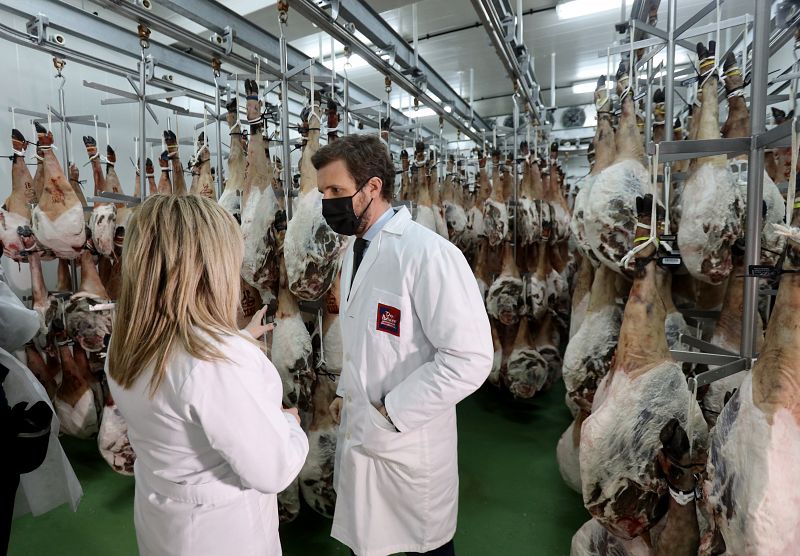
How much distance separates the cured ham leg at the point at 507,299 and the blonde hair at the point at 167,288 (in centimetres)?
320

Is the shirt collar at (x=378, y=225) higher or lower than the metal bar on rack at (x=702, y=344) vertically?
higher

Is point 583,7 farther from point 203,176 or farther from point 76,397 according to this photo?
point 76,397

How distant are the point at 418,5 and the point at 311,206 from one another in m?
3.38

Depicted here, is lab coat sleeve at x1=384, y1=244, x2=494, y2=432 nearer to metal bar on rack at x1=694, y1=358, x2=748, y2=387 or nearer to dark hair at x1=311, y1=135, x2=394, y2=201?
dark hair at x1=311, y1=135, x2=394, y2=201

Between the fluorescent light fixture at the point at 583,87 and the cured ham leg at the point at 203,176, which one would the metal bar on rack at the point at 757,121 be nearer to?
the cured ham leg at the point at 203,176

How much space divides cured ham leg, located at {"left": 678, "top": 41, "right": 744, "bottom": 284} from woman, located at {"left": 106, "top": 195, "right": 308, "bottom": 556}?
5.81 feet

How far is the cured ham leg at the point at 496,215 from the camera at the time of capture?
162 inches

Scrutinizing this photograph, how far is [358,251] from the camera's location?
79.3 inches

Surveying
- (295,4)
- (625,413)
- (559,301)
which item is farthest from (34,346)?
(559,301)

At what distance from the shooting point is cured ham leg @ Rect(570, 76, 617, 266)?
2.48 metres

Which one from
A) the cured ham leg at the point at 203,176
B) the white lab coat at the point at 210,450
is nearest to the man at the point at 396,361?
the white lab coat at the point at 210,450

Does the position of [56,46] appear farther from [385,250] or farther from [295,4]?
[385,250]

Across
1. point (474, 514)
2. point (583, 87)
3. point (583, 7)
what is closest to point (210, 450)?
point (474, 514)

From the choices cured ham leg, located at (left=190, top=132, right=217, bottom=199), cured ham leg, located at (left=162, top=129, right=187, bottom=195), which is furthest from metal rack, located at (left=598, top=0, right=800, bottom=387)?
cured ham leg, located at (left=162, top=129, right=187, bottom=195)
